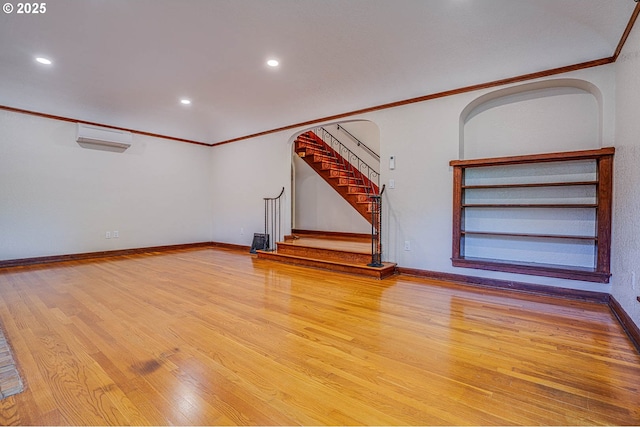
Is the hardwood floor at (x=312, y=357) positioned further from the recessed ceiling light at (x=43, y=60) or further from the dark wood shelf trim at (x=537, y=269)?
the recessed ceiling light at (x=43, y=60)

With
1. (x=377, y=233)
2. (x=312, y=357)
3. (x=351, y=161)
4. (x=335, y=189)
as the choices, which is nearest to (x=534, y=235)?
(x=377, y=233)

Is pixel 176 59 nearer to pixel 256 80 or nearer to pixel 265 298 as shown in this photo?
pixel 256 80

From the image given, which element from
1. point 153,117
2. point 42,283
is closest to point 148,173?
point 153,117

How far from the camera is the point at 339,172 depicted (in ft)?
21.8

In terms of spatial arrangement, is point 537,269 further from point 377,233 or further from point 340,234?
point 340,234

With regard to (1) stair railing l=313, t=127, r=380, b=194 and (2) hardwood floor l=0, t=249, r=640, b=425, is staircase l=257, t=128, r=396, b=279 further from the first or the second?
(2) hardwood floor l=0, t=249, r=640, b=425

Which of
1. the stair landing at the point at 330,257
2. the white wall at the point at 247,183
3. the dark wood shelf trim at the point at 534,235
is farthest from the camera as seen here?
Result: the white wall at the point at 247,183

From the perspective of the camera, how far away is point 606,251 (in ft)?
9.85

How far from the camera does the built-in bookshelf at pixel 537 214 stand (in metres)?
3.08

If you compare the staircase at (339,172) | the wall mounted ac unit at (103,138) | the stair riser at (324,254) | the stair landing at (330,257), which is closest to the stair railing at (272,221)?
the stair landing at (330,257)

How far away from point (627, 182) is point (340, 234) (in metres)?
5.10

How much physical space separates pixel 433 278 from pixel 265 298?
228 centimetres

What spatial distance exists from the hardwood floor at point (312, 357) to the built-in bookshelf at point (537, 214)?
0.52m

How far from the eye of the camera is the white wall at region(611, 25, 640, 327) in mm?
2312
